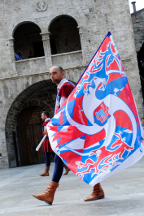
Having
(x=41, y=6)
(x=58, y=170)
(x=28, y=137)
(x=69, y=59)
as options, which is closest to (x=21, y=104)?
(x=28, y=137)

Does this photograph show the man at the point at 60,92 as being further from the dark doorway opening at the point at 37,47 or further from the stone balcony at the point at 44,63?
the dark doorway opening at the point at 37,47

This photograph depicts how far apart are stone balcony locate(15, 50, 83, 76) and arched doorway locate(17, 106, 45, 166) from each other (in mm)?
3095

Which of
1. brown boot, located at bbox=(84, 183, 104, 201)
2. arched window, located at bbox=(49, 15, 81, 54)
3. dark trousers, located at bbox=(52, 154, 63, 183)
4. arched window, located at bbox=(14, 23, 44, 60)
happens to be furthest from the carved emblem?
brown boot, located at bbox=(84, 183, 104, 201)

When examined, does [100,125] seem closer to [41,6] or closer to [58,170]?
[58,170]

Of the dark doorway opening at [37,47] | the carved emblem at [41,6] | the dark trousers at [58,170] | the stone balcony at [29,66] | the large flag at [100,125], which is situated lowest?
the dark trousers at [58,170]

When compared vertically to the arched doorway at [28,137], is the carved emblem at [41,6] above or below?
above

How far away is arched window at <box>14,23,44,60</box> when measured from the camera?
727 inches

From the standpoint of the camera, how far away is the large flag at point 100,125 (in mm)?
3814

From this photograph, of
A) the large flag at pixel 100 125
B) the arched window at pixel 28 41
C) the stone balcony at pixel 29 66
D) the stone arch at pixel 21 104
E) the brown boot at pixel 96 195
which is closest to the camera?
the large flag at pixel 100 125

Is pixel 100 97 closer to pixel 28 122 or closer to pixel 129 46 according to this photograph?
pixel 129 46

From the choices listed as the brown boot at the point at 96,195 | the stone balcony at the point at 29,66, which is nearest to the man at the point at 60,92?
the brown boot at the point at 96,195

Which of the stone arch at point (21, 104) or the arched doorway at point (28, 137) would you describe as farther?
the arched doorway at point (28, 137)

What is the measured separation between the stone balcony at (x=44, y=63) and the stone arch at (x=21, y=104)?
2.28 feet

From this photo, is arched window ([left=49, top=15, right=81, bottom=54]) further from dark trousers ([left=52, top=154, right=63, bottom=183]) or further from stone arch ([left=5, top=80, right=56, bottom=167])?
dark trousers ([left=52, top=154, right=63, bottom=183])
